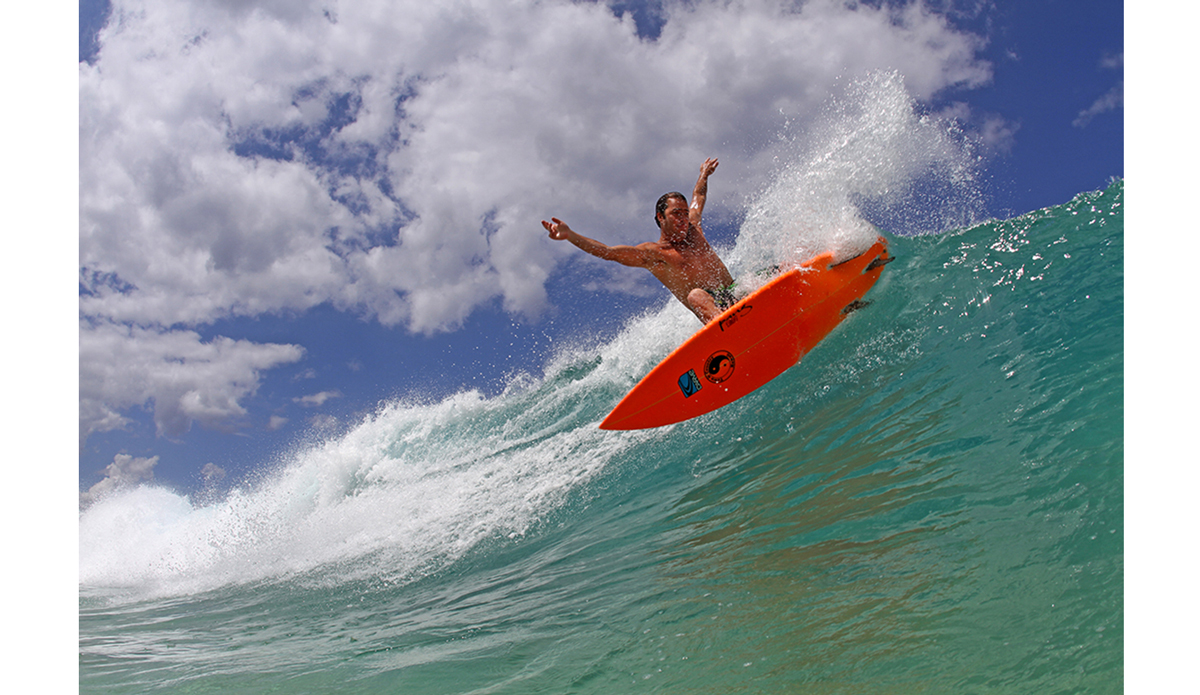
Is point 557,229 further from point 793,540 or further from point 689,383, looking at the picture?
point 793,540

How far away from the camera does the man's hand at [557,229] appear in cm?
459

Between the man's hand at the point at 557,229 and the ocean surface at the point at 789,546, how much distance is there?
2027mm

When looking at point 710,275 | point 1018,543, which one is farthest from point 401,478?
point 1018,543

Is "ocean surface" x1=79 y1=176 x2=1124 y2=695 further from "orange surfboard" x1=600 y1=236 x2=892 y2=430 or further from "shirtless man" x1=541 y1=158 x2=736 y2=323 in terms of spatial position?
"shirtless man" x1=541 y1=158 x2=736 y2=323

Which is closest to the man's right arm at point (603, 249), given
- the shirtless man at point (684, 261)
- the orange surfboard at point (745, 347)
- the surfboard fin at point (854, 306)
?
the shirtless man at point (684, 261)

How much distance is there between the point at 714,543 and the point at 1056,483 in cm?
162

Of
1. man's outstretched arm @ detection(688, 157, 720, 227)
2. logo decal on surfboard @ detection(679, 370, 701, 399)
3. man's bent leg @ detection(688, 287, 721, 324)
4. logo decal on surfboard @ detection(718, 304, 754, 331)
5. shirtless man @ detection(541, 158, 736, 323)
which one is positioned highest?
man's outstretched arm @ detection(688, 157, 720, 227)

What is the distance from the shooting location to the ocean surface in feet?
7.04

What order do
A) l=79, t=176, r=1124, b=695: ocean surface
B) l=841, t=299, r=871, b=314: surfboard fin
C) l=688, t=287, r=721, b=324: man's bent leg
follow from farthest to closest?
1. l=841, t=299, r=871, b=314: surfboard fin
2. l=688, t=287, r=721, b=324: man's bent leg
3. l=79, t=176, r=1124, b=695: ocean surface

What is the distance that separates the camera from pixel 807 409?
4.81 metres

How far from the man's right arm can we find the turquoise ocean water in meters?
1.03

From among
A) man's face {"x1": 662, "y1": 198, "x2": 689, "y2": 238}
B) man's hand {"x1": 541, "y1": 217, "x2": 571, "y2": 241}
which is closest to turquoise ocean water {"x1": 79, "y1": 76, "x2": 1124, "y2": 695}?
man's face {"x1": 662, "y1": 198, "x2": 689, "y2": 238}

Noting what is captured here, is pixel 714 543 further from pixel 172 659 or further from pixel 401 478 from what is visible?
pixel 401 478

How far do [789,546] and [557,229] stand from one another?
9.10 feet
